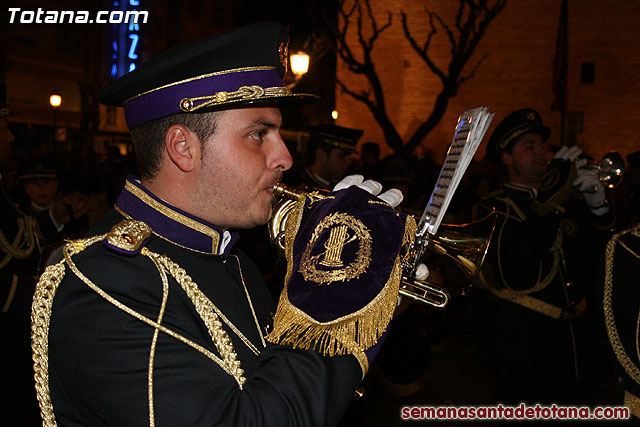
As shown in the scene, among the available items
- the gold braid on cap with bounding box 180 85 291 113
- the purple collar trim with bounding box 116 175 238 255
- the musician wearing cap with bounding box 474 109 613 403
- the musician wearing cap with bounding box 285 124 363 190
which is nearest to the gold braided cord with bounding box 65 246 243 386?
the purple collar trim with bounding box 116 175 238 255

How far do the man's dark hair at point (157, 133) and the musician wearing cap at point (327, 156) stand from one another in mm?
3792

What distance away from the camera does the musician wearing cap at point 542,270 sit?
3824 mm

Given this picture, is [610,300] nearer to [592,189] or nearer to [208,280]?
[592,189]

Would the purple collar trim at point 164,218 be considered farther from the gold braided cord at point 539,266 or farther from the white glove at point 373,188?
the gold braided cord at point 539,266

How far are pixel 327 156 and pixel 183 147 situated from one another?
13.2 ft

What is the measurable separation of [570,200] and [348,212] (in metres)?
3.98

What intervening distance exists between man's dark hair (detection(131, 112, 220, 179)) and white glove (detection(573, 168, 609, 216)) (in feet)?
11.0

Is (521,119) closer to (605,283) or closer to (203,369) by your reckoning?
(605,283)

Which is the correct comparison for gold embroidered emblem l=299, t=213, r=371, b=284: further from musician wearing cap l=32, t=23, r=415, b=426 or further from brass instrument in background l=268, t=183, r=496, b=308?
brass instrument in background l=268, t=183, r=496, b=308

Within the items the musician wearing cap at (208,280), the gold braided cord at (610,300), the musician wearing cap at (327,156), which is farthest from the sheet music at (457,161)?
the musician wearing cap at (327,156)

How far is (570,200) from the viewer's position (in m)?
4.82

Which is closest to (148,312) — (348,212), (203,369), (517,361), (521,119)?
(203,369)

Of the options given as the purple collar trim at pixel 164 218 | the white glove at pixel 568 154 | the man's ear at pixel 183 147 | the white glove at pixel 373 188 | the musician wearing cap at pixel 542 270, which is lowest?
the musician wearing cap at pixel 542 270

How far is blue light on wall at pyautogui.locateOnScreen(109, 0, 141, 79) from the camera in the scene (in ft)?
62.6
